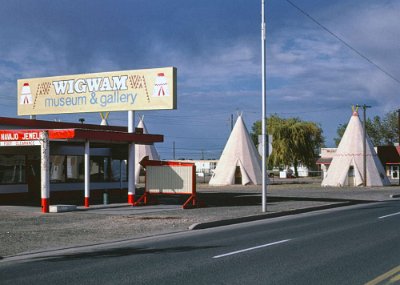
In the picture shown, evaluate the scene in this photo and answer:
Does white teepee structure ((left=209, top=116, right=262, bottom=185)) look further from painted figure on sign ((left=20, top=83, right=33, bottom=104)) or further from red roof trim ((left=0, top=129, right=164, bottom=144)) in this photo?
red roof trim ((left=0, top=129, right=164, bottom=144))

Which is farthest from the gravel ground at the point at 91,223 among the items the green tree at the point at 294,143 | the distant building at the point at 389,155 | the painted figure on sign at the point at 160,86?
the distant building at the point at 389,155

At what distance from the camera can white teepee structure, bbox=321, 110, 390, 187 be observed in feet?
165

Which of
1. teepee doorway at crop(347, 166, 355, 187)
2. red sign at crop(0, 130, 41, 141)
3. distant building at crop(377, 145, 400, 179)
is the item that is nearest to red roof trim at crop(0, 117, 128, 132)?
red sign at crop(0, 130, 41, 141)

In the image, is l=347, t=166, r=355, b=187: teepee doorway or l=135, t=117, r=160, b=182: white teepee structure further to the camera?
l=135, t=117, r=160, b=182: white teepee structure

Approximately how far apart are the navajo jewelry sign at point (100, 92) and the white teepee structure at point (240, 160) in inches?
863

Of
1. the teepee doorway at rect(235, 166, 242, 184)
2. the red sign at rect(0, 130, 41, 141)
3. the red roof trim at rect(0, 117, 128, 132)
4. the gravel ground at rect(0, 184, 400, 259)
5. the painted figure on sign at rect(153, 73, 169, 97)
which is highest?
the painted figure on sign at rect(153, 73, 169, 97)

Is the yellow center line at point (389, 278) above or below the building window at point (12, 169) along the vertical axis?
below

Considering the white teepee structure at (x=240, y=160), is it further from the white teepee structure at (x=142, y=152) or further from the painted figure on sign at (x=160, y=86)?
the painted figure on sign at (x=160, y=86)

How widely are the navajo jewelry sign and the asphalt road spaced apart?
48.0ft

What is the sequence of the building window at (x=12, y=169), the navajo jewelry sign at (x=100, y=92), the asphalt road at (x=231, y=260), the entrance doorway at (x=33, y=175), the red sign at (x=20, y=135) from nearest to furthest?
the asphalt road at (x=231, y=260), the red sign at (x=20, y=135), the building window at (x=12, y=169), the entrance doorway at (x=33, y=175), the navajo jewelry sign at (x=100, y=92)

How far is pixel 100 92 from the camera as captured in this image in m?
31.2

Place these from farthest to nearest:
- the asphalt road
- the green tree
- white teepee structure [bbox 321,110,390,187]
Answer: the green tree → white teepee structure [bbox 321,110,390,187] → the asphalt road

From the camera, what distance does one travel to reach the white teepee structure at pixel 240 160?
51.4 metres

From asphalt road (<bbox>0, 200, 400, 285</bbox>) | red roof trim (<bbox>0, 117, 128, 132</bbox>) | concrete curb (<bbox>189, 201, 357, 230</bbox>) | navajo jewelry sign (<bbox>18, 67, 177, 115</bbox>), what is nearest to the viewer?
asphalt road (<bbox>0, 200, 400, 285</bbox>)
